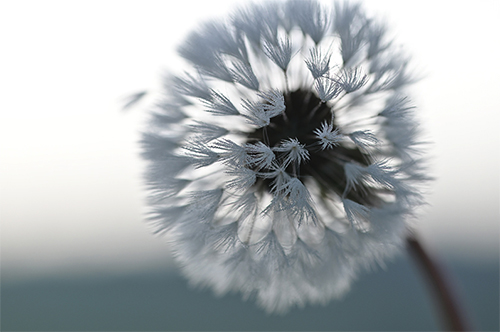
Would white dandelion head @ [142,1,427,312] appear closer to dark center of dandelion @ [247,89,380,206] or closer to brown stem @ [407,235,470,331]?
dark center of dandelion @ [247,89,380,206]

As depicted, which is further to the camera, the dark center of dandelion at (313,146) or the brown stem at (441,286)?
the brown stem at (441,286)

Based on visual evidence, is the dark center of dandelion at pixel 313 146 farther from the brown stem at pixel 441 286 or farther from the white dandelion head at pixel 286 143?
the brown stem at pixel 441 286

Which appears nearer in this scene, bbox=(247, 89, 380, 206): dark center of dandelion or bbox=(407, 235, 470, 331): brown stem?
bbox=(247, 89, 380, 206): dark center of dandelion

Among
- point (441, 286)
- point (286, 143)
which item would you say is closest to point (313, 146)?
point (286, 143)

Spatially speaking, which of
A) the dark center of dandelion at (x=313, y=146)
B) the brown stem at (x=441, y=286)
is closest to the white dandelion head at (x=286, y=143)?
the dark center of dandelion at (x=313, y=146)

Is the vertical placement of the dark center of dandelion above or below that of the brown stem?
above

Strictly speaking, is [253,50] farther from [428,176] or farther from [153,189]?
[428,176]

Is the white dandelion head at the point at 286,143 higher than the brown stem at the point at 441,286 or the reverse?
higher

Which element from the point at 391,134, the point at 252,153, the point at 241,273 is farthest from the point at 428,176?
the point at 241,273

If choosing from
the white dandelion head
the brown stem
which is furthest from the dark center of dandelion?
the brown stem
